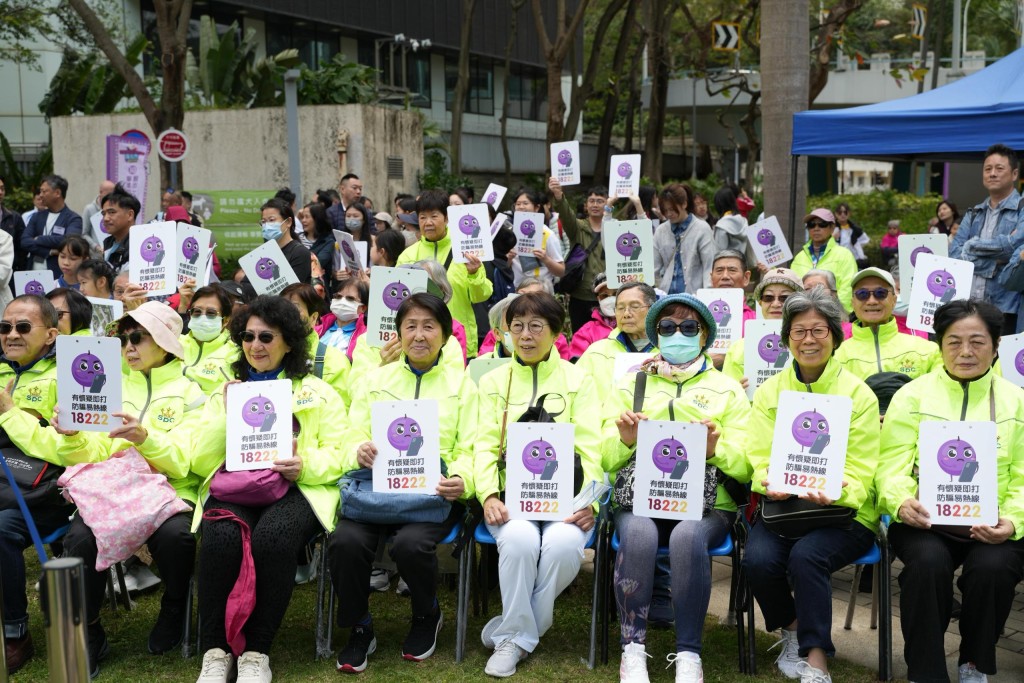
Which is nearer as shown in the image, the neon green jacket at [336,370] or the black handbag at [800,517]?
the black handbag at [800,517]

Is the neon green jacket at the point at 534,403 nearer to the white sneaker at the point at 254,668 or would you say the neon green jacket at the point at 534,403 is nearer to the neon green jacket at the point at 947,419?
the white sneaker at the point at 254,668

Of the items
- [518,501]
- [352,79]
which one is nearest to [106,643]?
[518,501]

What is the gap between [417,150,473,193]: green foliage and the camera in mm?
20423

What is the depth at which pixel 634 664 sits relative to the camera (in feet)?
15.3

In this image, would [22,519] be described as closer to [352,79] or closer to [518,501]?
[518,501]

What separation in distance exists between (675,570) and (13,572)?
312 centimetres

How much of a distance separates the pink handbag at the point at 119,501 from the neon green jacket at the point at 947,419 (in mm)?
3297

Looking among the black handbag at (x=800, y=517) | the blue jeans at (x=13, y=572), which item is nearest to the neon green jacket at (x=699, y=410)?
the black handbag at (x=800, y=517)

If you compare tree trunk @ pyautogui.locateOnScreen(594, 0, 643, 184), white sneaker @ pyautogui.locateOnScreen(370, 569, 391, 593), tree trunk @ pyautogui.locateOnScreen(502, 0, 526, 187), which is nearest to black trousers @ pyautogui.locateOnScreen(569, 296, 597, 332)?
white sneaker @ pyautogui.locateOnScreen(370, 569, 391, 593)

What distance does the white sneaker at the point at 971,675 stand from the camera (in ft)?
14.7

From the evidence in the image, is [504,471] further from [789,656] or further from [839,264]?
[839,264]

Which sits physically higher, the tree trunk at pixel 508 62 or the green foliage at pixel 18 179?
the tree trunk at pixel 508 62

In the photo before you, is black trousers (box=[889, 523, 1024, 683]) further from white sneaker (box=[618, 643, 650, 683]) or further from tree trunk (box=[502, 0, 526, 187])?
tree trunk (box=[502, 0, 526, 187])

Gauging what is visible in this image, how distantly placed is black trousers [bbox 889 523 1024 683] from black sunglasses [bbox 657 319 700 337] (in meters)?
1.38
